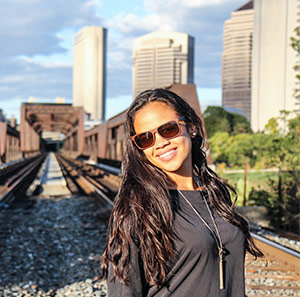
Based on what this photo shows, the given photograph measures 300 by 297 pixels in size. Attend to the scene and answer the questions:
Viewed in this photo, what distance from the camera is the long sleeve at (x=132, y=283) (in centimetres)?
137

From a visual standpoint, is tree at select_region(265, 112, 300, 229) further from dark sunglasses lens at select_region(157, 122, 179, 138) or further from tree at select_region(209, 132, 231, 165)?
tree at select_region(209, 132, 231, 165)

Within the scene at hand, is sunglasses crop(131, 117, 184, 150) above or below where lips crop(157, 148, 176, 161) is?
above

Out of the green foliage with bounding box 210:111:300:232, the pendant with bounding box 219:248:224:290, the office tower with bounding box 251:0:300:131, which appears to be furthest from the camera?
the office tower with bounding box 251:0:300:131

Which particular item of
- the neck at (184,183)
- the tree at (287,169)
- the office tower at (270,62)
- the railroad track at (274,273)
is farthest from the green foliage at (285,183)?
the office tower at (270,62)

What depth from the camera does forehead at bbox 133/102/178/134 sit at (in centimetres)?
172

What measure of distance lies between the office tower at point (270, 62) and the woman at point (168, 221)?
258ft

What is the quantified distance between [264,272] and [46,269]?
8.65 ft

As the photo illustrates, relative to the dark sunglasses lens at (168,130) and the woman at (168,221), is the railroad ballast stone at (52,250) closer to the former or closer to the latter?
the woman at (168,221)

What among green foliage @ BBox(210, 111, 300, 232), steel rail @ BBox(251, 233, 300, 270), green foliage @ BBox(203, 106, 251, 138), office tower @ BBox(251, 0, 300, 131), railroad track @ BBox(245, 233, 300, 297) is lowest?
railroad track @ BBox(245, 233, 300, 297)

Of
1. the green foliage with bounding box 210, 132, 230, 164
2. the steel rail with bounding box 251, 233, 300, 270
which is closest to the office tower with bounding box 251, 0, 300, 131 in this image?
the green foliage with bounding box 210, 132, 230, 164

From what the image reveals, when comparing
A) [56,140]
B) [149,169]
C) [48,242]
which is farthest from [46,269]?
[56,140]

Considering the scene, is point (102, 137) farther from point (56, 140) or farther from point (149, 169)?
point (56, 140)

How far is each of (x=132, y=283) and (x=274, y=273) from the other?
11.0 feet

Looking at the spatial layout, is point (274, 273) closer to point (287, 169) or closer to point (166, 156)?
point (166, 156)
